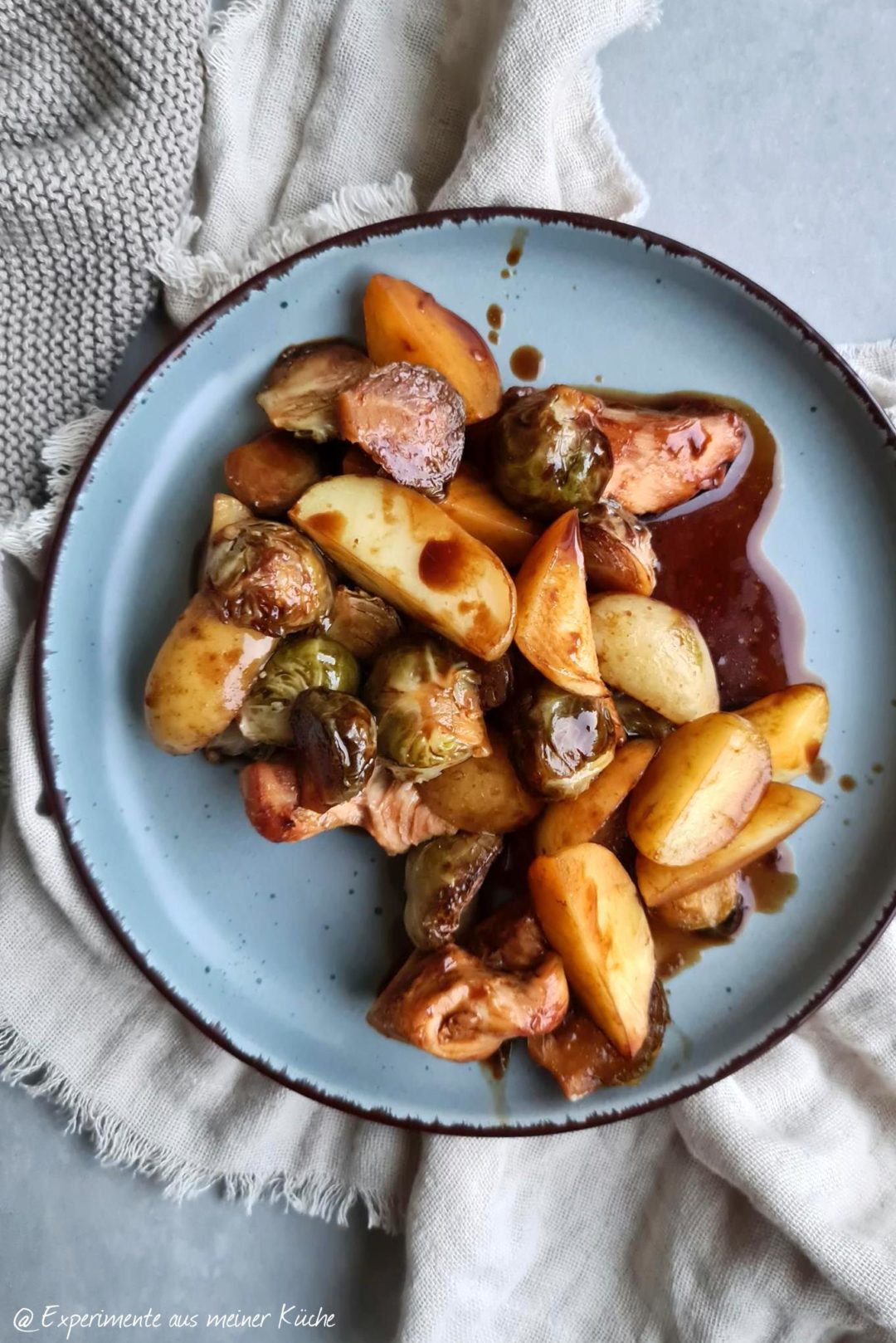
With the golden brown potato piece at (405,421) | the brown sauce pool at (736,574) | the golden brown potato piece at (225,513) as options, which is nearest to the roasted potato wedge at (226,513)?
the golden brown potato piece at (225,513)

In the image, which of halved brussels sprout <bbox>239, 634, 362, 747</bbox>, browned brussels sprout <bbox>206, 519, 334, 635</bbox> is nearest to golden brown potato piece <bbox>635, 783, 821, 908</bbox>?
halved brussels sprout <bbox>239, 634, 362, 747</bbox>

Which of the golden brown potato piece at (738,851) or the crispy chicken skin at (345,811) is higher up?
the golden brown potato piece at (738,851)

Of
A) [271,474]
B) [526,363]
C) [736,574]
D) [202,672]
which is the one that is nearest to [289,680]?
[202,672]

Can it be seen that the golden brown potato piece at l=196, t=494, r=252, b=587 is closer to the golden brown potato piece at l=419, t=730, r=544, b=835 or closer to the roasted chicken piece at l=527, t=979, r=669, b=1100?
the golden brown potato piece at l=419, t=730, r=544, b=835

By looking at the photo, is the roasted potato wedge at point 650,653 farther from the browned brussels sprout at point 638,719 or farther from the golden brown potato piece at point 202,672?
the golden brown potato piece at point 202,672

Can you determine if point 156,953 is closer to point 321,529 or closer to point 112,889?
point 112,889

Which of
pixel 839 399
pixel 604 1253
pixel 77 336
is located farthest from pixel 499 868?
pixel 77 336
